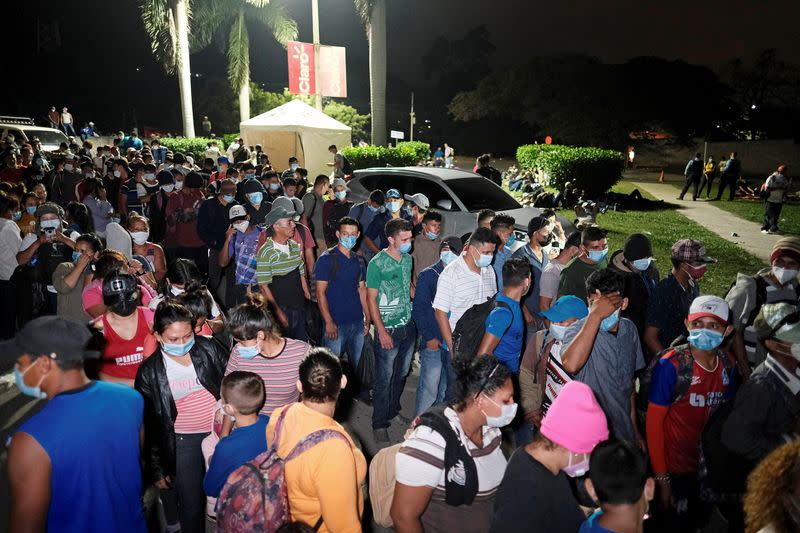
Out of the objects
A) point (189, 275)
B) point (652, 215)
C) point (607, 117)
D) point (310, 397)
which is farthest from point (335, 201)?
point (607, 117)

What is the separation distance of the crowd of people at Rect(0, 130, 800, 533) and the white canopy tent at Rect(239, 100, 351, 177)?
1574 centimetres

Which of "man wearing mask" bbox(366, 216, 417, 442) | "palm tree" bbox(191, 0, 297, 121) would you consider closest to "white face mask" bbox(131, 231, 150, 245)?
"man wearing mask" bbox(366, 216, 417, 442)

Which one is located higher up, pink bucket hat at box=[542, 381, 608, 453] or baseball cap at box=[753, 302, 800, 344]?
baseball cap at box=[753, 302, 800, 344]

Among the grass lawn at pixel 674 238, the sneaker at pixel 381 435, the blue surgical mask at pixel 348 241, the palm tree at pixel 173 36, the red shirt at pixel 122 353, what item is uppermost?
the palm tree at pixel 173 36

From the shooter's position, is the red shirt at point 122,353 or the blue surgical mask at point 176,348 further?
the red shirt at point 122,353

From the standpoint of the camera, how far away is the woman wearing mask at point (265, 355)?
365cm

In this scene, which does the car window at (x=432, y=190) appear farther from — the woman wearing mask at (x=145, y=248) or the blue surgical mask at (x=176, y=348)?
the blue surgical mask at (x=176, y=348)

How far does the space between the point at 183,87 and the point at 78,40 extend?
33840 millimetres

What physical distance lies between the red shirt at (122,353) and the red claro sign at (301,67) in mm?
21834

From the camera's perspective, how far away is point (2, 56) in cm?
4878

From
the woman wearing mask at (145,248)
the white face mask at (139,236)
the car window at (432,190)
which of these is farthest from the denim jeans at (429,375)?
the car window at (432,190)

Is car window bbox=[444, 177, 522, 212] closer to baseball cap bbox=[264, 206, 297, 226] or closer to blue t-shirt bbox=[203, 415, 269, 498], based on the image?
baseball cap bbox=[264, 206, 297, 226]

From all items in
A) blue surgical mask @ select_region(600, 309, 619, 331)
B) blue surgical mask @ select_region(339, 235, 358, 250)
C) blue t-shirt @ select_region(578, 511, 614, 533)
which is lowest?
blue t-shirt @ select_region(578, 511, 614, 533)

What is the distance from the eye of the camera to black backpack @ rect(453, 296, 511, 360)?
4.63m
